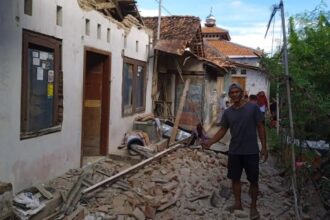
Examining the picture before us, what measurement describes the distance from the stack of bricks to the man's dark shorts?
3130 mm

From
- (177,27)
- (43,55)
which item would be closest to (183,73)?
(177,27)

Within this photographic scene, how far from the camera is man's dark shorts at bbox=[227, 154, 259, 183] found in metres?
6.06

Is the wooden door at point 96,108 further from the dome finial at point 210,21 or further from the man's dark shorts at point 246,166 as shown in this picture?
the dome finial at point 210,21

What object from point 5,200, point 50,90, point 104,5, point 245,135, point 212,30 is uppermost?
point 212,30

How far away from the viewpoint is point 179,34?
1555 centimetres

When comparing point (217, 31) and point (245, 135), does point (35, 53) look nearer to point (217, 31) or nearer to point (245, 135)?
point (245, 135)

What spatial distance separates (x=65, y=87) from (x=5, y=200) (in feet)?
9.16

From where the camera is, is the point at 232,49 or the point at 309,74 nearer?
the point at 309,74

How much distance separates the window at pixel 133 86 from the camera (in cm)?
1116

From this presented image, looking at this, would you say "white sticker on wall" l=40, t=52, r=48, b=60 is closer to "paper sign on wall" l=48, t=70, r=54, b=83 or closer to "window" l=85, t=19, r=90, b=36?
"paper sign on wall" l=48, t=70, r=54, b=83

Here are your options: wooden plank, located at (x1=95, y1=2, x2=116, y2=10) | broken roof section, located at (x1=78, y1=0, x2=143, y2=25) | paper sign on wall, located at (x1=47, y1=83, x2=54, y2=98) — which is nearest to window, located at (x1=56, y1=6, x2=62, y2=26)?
broken roof section, located at (x1=78, y1=0, x2=143, y2=25)

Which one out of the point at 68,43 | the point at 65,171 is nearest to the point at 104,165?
the point at 65,171

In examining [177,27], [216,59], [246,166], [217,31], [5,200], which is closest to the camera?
[5,200]

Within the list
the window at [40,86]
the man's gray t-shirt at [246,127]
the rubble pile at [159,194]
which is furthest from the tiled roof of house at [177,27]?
the man's gray t-shirt at [246,127]
